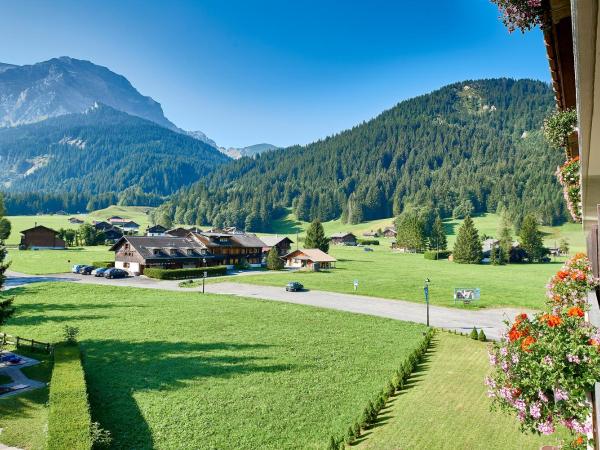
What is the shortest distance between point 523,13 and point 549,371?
6556 millimetres

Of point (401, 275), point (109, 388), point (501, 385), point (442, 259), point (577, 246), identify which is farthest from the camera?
point (577, 246)

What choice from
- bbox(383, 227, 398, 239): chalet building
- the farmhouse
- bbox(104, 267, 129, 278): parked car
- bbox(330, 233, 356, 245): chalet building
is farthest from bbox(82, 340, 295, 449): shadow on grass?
bbox(383, 227, 398, 239): chalet building

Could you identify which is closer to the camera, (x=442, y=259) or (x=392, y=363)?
(x=392, y=363)

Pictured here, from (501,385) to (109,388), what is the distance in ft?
69.7

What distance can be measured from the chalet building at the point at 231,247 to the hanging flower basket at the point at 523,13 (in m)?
84.4

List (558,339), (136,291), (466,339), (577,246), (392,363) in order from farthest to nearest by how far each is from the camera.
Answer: (577,246), (136,291), (466,339), (392,363), (558,339)

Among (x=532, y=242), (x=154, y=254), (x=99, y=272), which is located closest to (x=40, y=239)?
(x=99, y=272)

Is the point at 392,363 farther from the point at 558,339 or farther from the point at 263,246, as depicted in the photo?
the point at 263,246

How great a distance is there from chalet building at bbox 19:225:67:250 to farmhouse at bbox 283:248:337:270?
67983mm

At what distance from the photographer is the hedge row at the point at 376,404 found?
16916 millimetres

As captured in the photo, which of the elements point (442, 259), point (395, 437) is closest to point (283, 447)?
point (395, 437)

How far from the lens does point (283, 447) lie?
55.4 feet

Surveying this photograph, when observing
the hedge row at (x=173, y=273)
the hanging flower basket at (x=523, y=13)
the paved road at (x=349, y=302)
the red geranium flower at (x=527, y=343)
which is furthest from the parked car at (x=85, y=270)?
the hanging flower basket at (x=523, y=13)

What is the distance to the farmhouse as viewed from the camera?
301ft
